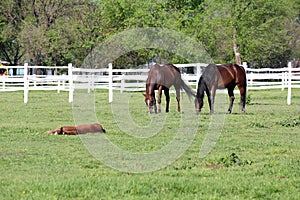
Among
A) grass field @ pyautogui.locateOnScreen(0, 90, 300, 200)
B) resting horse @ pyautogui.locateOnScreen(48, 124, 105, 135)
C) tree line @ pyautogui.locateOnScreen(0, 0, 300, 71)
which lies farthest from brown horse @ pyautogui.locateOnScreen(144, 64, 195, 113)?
tree line @ pyautogui.locateOnScreen(0, 0, 300, 71)

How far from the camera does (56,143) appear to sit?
11445 millimetres

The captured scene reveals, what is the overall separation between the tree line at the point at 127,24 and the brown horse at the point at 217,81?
22.9m

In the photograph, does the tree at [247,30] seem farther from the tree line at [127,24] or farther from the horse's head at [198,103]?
the horse's head at [198,103]

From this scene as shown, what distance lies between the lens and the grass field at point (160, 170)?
7.37 meters

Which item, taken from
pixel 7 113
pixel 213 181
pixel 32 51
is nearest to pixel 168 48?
pixel 32 51

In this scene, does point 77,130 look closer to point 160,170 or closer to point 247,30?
point 160,170

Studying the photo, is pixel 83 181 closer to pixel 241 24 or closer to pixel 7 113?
pixel 7 113

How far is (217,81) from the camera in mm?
18156

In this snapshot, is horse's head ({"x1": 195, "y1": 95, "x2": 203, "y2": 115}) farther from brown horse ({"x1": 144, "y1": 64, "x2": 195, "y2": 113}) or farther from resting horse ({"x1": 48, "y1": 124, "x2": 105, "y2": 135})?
resting horse ({"x1": 48, "y1": 124, "x2": 105, "y2": 135})

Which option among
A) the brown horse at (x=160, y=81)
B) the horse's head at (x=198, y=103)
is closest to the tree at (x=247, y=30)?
the brown horse at (x=160, y=81)

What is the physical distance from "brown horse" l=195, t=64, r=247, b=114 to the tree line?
22.9m

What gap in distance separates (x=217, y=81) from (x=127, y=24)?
33177 millimetres

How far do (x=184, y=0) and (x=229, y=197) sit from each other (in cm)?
4320

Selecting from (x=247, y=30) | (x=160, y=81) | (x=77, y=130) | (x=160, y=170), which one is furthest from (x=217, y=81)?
(x=247, y=30)
